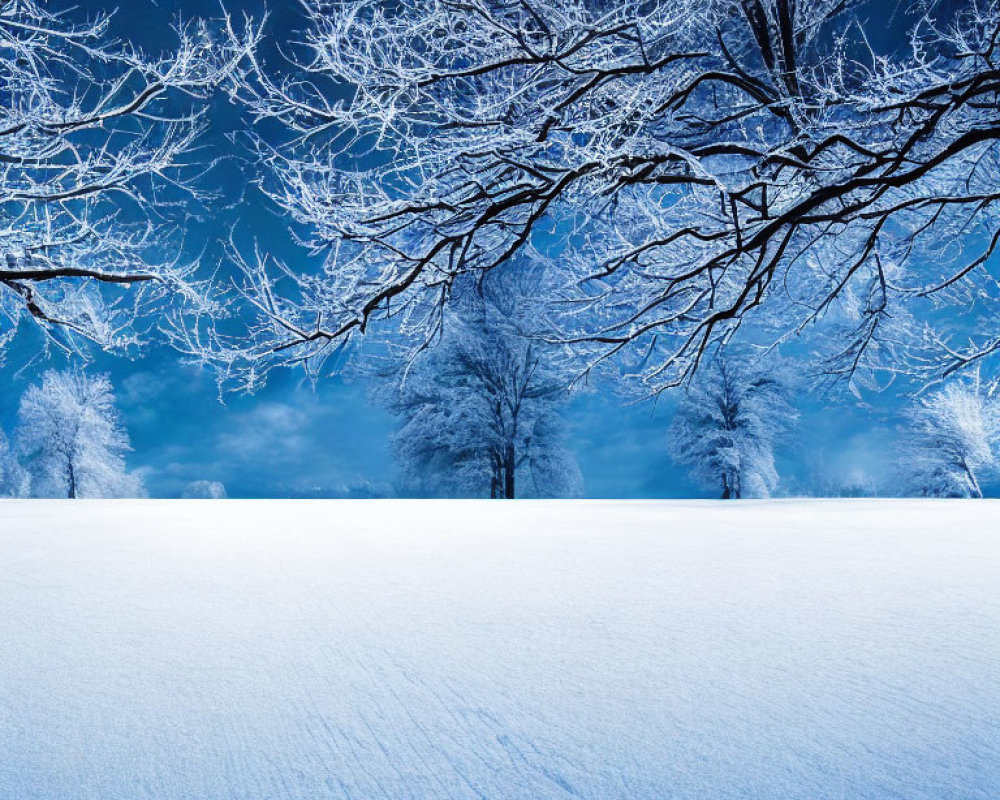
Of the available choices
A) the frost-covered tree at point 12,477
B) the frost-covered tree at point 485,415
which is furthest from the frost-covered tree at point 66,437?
the frost-covered tree at point 485,415

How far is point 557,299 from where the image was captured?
6574 mm

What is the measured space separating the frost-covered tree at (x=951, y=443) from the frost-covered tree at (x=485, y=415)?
1244 cm

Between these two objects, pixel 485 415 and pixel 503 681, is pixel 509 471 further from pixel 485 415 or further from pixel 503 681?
pixel 503 681

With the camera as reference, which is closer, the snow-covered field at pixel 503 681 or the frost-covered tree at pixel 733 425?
the snow-covered field at pixel 503 681

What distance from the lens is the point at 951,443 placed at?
23375 millimetres

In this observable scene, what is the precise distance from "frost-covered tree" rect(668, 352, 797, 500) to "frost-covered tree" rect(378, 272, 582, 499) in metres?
4.39

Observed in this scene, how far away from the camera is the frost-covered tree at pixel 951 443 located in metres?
22.6

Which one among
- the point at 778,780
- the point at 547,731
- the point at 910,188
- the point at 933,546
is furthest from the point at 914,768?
the point at 910,188

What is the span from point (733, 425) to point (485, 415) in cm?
850

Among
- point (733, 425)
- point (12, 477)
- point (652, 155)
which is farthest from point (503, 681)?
point (12, 477)

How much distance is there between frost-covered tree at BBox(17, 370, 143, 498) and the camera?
25.5m

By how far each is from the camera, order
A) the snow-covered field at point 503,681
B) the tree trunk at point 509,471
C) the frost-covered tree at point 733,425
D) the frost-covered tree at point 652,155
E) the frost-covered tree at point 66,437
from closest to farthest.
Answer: the snow-covered field at point 503,681
the frost-covered tree at point 652,155
the tree trunk at point 509,471
the frost-covered tree at point 733,425
the frost-covered tree at point 66,437

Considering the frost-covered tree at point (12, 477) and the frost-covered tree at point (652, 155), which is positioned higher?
the frost-covered tree at point (652, 155)

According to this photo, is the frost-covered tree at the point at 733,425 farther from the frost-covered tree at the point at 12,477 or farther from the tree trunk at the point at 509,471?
the frost-covered tree at the point at 12,477
